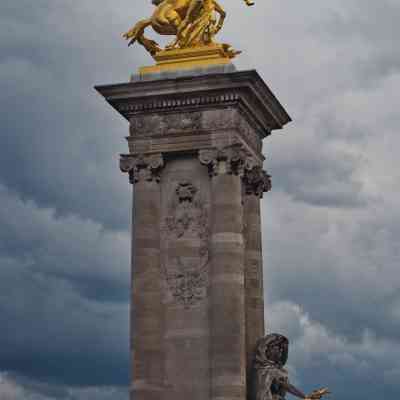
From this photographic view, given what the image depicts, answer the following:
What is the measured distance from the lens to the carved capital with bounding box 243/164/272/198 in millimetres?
30203

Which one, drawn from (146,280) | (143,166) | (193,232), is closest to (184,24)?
(143,166)

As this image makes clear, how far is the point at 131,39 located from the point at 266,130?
4445 mm

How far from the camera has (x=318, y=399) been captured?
28.8 m

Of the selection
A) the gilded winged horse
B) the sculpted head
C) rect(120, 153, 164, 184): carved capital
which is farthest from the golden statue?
the sculpted head

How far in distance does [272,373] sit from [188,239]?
393cm

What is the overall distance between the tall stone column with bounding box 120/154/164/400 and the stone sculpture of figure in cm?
237

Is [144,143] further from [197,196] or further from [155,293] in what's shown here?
[155,293]

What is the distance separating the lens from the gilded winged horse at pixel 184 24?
30.9m

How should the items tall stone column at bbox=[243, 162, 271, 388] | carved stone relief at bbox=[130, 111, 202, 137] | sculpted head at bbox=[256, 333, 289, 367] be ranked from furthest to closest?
tall stone column at bbox=[243, 162, 271, 388] → carved stone relief at bbox=[130, 111, 202, 137] → sculpted head at bbox=[256, 333, 289, 367]

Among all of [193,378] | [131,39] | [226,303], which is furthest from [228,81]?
[193,378]

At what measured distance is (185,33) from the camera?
30844 millimetres

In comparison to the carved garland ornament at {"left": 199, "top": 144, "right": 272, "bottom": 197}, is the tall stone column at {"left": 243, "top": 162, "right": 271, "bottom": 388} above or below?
below

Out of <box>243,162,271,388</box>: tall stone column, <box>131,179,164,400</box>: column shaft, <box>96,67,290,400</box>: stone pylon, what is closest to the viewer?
<box>96,67,290,400</box>: stone pylon

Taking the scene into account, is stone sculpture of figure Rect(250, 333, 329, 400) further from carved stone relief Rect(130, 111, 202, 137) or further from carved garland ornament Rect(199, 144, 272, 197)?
carved stone relief Rect(130, 111, 202, 137)
